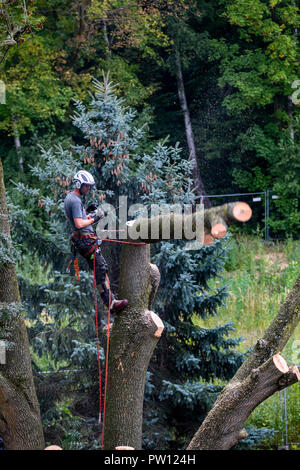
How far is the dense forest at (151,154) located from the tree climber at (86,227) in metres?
0.97

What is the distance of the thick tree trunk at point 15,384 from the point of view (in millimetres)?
7949

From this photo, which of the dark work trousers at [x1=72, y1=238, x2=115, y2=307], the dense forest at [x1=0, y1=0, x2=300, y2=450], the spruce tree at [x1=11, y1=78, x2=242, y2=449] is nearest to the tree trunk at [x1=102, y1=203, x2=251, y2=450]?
the dark work trousers at [x1=72, y1=238, x2=115, y2=307]

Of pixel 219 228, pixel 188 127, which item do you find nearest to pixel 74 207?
pixel 219 228

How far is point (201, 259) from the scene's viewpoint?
373 inches

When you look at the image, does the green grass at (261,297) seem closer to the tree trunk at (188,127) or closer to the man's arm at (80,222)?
the tree trunk at (188,127)

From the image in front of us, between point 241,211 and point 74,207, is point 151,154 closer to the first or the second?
point 74,207

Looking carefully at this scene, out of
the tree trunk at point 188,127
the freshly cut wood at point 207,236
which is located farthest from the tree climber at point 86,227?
the tree trunk at point 188,127

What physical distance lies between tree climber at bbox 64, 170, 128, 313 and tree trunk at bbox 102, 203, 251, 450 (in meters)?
0.17

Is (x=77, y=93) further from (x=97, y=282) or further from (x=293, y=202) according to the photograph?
(x=97, y=282)

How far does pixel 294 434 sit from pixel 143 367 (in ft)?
17.0

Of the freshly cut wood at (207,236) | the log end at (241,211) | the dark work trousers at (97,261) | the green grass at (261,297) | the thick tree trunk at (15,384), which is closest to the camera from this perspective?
the log end at (241,211)

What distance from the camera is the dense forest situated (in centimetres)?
905

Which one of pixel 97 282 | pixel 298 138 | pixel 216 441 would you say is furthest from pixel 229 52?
pixel 216 441

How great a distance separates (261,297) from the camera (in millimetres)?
14945
